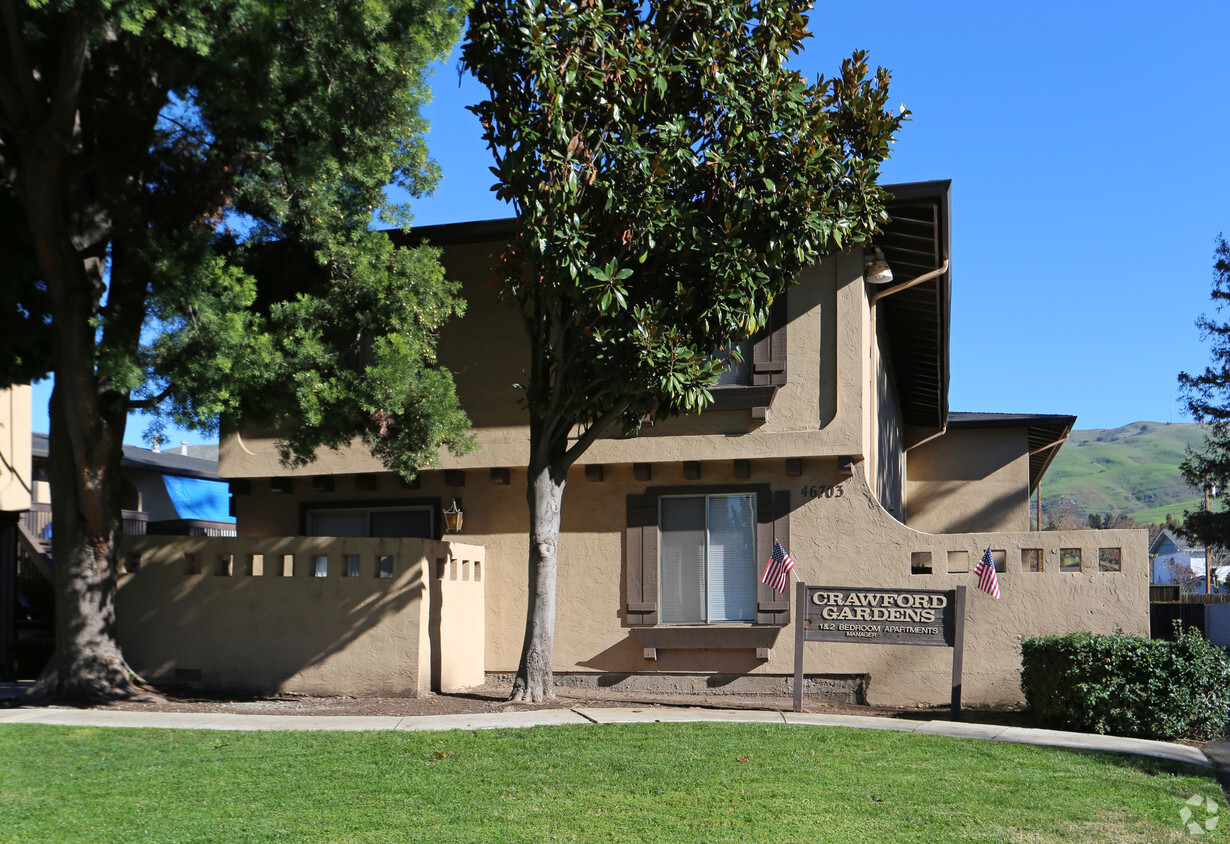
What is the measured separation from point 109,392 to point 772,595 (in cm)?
834

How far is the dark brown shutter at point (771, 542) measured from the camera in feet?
43.7

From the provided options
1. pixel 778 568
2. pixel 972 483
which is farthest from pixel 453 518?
pixel 972 483

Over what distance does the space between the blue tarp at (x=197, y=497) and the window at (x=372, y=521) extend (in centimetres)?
1410

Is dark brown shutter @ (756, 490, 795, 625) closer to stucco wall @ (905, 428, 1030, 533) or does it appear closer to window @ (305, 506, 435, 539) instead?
window @ (305, 506, 435, 539)

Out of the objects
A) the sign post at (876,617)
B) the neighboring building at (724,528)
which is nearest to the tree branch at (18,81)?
the neighboring building at (724,528)

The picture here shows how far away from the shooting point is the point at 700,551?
13820 mm

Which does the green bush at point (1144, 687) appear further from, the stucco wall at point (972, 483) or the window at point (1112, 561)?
the stucco wall at point (972, 483)

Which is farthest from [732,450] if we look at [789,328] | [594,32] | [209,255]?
[209,255]

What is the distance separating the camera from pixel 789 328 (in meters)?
13.5

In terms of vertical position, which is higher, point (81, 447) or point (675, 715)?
point (81, 447)

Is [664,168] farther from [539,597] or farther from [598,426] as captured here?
[539,597]

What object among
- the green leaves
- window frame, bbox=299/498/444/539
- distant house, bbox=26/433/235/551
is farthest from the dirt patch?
distant house, bbox=26/433/235/551

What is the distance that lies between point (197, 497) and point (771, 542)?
22.0 metres

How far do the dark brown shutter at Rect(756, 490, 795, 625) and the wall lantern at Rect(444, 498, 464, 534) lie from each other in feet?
13.9
